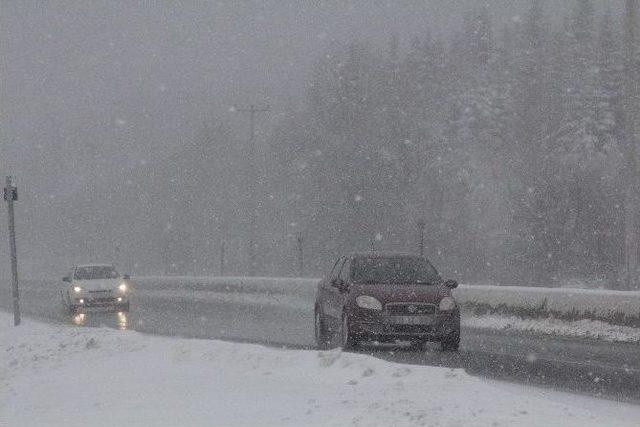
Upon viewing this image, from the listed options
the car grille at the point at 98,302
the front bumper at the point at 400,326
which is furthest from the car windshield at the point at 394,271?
the car grille at the point at 98,302

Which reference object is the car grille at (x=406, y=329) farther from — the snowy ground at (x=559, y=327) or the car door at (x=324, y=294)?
the snowy ground at (x=559, y=327)

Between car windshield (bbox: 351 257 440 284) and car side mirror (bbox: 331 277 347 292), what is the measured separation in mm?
269

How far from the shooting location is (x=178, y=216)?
11338cm

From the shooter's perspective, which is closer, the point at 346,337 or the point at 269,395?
the point at 269,395

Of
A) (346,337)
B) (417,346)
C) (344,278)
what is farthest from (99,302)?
(346,337)

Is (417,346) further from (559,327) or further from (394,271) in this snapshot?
(559,327)

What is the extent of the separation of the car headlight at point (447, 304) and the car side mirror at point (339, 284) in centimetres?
155

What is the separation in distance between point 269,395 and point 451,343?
22.4 ft

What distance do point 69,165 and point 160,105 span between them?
718 inches

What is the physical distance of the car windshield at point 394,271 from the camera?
17.8m

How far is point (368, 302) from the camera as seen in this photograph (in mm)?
16750

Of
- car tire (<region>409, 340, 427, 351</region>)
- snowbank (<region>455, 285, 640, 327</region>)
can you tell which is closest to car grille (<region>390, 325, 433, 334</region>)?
car tire (<region>409, 340, 427, 351</region>)

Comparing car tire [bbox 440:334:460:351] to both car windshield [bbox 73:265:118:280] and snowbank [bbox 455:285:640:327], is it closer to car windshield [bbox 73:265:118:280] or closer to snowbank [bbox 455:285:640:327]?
snowbank [bbox 455:285:640:327]

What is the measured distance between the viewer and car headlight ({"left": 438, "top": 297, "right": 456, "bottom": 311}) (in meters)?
16.9
